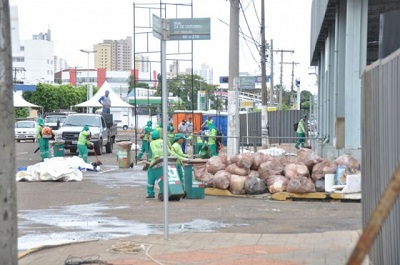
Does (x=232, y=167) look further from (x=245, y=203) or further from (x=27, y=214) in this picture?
(x=27, y=214)

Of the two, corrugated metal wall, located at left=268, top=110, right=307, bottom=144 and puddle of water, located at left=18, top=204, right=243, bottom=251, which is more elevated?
corrugated metal wall, located at left=268, top=110, right=307, bottom=144

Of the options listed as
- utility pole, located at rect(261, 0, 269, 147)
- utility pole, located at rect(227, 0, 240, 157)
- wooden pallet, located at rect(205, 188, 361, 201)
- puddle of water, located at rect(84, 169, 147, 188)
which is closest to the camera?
wooden pallet, located at rect(205, 188, 361, 201)

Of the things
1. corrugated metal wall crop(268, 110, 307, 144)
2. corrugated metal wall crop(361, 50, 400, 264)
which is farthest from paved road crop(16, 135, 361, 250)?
corrugated metal wall crop(268, 110, 307, 144)

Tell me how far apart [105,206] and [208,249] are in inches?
250

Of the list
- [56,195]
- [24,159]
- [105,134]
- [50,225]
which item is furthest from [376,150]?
[105,134]

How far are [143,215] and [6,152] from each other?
8.35 metres

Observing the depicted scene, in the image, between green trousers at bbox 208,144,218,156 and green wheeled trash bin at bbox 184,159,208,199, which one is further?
green trousers at bbox 208,144,218,156

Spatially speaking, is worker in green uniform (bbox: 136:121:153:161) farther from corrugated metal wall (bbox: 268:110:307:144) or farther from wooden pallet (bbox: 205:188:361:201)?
corrugated metal wall (bbox: 268:110:307:144)

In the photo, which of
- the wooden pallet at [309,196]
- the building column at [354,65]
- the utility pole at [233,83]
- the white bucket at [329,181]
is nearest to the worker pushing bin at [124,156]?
the utility pole at [233,83]

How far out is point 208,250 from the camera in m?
9.93

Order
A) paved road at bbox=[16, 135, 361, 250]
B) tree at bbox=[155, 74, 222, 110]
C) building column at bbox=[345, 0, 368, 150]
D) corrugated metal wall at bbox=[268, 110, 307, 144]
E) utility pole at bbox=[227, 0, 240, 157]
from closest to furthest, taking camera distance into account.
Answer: paved road at bbox=[16, 135, 361, 250]
building column at bbox=[345, 0, 368, 150]
utility pole at bbox=[227, 0, 240, 157]
tree at bbox=[155, 74, 222, 110]
corrugated metal wall at bbox=[268, 110, 307, 144]

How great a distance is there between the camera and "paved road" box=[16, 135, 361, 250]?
12.3 meters

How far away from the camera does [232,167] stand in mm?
18250

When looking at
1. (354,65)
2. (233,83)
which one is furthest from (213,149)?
(354,65)
